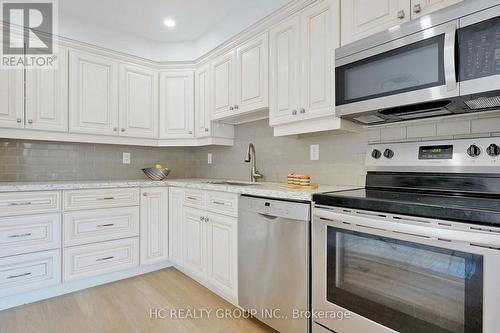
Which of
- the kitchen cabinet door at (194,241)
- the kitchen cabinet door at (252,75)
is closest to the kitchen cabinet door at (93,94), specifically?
the kitchen cabinet door at (194,241)

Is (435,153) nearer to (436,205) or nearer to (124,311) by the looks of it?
(436,205)

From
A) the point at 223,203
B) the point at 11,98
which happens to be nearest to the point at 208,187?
the point at 223,203

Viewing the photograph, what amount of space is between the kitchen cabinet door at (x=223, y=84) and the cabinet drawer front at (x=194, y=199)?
0.80m

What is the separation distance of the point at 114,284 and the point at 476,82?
9.55ft

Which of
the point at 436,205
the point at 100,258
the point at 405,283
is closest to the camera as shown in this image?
the point at 436,205

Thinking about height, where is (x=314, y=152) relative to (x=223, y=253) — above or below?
above

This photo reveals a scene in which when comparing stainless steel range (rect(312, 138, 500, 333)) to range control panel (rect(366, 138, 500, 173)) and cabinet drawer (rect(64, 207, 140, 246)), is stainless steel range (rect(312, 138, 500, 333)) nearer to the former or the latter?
range control panel (rect(366, 138, 500, 173))

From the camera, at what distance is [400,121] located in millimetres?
1657

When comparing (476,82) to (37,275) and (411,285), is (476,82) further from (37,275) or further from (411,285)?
(37,275)

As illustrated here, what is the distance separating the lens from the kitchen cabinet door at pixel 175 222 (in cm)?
258

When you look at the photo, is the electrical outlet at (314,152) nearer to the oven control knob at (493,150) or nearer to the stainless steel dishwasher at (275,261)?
the stainless steel dishwasher at (275,261)

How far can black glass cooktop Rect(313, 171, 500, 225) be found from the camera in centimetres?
92

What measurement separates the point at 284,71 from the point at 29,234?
7.68ft

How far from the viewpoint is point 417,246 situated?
1.07 meters
